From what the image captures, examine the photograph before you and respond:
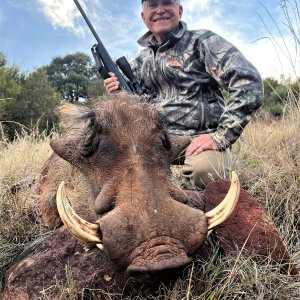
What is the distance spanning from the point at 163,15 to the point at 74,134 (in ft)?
7.83

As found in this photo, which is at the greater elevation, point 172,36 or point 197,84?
point 172,36

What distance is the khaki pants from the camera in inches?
154

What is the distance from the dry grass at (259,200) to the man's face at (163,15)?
5.12ft

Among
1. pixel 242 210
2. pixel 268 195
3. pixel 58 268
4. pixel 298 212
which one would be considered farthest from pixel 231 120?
pixel 58 268

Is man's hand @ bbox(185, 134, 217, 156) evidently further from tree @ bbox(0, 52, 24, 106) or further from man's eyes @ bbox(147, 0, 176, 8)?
tree @ bbox(0, 52, 24, 106)

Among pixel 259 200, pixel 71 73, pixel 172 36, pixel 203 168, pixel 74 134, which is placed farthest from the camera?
pixel 71 73

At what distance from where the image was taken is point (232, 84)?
4109mm

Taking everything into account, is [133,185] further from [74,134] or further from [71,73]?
[71,73]

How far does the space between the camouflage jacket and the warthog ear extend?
1.45 metres

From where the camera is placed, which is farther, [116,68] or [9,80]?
[9,80]

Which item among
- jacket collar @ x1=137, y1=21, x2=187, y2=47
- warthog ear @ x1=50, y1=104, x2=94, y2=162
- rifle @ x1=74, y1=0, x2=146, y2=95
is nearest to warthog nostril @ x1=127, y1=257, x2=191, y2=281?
warthog ear @ x1=50, y1=104, x2=94, y2=162

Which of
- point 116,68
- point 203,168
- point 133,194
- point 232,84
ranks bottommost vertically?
point 203,168

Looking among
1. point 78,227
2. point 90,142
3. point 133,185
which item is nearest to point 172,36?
point 90,142

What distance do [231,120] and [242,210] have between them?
124 cm
